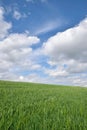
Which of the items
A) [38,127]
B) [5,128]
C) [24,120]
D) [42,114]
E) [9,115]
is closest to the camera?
[5,128]

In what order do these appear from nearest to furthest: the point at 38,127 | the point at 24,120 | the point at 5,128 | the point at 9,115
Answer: the point at 5,128, the point at 38,127, the point at 24,120, the point at 9,115

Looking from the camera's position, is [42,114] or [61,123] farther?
[42,114]

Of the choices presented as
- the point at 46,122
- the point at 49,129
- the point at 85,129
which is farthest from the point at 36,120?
the point at 85,129

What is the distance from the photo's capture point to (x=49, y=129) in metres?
4.50

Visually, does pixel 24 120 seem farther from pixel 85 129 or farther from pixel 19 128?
pixel 85 129

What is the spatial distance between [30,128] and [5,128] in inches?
19.9

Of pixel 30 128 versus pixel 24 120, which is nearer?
pixel 30 128

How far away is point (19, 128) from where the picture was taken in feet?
14.7

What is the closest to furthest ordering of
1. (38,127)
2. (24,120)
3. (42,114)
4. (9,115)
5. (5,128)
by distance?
1. (5,128)
2. (38,127)
3. (24,120)
4. (9,115)
5. (42,114)

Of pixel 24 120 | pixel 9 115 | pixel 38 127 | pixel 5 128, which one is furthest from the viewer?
pixel 9 115

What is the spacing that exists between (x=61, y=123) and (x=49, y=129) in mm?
593

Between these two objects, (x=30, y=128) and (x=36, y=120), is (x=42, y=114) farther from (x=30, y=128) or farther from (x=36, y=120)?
(x=30, y=128)

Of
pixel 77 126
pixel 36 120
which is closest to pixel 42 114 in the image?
pixel 36 120

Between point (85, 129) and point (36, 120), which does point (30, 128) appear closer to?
point (36, 120)
